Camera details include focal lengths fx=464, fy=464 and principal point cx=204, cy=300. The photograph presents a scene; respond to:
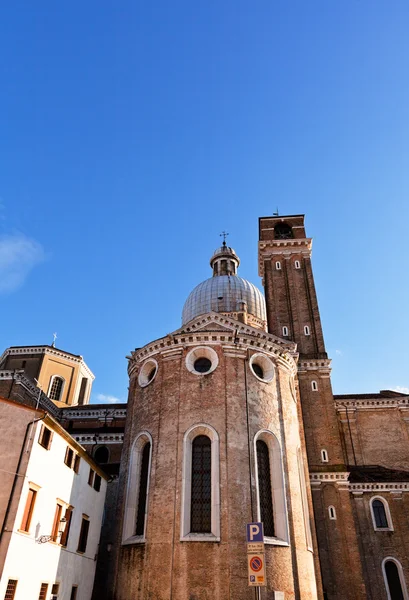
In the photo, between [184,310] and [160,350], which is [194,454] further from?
[184,310]

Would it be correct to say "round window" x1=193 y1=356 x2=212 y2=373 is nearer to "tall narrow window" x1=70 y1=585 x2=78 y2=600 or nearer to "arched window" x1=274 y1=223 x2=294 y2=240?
"tall narrow window" x1=70 y1=585 x2=78 y2=600

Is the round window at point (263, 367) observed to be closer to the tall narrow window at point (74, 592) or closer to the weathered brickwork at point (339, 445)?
the weathered brickwork at point (339, 445)

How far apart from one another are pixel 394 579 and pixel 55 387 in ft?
79.0

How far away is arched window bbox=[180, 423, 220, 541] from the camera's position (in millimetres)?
15827

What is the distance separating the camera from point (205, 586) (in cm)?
1483

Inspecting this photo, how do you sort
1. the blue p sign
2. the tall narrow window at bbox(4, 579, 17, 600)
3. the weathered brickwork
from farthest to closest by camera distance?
1. the weathered brickwork
2. the blue p sign
3. the tall narrow window at bbox(4, 579, 17, 600)

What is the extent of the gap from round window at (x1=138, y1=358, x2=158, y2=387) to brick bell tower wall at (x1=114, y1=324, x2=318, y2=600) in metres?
0.17

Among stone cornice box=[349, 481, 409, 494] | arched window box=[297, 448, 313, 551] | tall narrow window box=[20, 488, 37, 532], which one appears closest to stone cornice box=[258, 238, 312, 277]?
stone cornice box=[349, 481, 409, 494]

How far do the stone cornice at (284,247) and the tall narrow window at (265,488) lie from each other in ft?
55.7

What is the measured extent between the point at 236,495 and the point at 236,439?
197 centimetres

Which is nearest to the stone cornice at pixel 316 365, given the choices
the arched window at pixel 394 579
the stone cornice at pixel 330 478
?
the stone cornice at pixel 330 478

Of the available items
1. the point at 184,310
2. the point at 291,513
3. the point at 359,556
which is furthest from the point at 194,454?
the point at 184,310

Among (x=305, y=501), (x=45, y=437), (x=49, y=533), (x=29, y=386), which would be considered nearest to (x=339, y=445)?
(x=305, y=501)

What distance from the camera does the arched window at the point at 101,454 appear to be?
25844 mm
